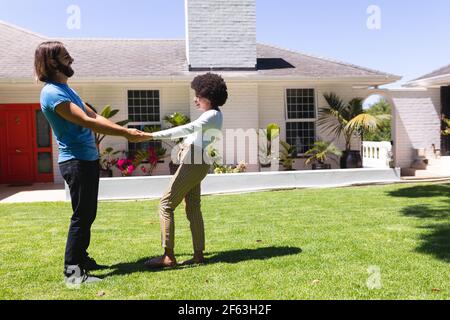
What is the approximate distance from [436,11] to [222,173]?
776cm

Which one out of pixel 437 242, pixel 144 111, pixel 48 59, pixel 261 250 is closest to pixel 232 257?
pixel 261 250

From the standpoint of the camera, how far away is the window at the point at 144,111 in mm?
13969

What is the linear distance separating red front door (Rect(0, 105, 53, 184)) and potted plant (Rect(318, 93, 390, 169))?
875 cm

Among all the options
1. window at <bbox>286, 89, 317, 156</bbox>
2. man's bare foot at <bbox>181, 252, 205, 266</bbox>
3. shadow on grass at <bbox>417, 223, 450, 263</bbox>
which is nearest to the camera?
man's bare foot at <bbox>181, 252, 205, 266</bbox>

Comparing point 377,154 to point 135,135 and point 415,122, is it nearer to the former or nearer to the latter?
point 415,122

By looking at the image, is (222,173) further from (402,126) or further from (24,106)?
(402,126)

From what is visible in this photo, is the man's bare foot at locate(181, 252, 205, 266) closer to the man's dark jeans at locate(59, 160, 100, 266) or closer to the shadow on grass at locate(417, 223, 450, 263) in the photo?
the man's dark jeans at locate(59, 160, 100, 266)

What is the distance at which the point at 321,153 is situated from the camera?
1347cm

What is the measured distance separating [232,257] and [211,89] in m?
1.86

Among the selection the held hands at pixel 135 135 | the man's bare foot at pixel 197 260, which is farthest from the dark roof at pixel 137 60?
the man's bare foot at pixel 197 260

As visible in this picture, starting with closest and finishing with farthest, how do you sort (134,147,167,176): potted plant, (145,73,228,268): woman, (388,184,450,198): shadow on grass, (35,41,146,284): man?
(35,41,146,284): man → (145,73,228,268): woman → (388,184,450,198): shadow on grass → (134,147,167,176): potted plant

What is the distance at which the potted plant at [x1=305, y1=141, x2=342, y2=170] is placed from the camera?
13461mm

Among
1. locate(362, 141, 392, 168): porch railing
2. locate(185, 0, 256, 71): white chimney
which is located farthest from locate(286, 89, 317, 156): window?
locate(362, 141, 392, 168): porch railing

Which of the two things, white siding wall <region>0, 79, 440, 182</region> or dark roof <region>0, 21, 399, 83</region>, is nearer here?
dark roof <region>0, 21, 399, 83</region>
